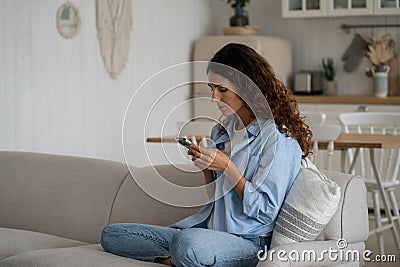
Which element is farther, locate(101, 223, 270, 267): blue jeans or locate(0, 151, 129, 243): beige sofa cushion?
locate(0, 151, 129, 243): beige sofa cushion

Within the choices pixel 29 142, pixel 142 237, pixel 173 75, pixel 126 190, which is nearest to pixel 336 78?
pixel 173 75

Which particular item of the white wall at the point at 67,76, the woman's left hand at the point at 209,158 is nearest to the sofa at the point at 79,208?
the woman's left hand at the point at 209,158

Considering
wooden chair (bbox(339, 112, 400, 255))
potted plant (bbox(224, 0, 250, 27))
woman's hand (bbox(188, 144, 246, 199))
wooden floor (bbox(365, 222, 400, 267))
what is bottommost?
wooden floor (bbox(365, 222, 400, 267))

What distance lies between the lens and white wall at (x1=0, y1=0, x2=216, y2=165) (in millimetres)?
4566

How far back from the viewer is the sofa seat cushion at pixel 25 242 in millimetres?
3080

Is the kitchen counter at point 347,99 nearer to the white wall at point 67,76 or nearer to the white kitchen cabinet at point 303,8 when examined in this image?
the white kitchen cabinet at point 303,8

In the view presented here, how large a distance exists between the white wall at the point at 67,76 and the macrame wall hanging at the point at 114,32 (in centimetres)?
7

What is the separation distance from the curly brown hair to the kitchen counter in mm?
3475

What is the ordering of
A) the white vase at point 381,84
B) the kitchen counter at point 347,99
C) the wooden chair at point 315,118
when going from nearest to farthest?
the wooden chair at point 315,118
the kitchen counter at point 347,99
the white vase at point 381,84

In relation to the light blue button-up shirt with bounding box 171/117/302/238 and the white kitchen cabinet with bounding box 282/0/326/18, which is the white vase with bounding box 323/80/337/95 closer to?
the white kitchen cabinet with bounding box 282/0/326/18

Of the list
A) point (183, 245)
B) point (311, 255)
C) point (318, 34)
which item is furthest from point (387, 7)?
point (183, 245)

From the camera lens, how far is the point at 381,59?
6.45 m

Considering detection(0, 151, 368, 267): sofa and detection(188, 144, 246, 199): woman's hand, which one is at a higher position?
detection(188, 144, 246, 199): woman's hand

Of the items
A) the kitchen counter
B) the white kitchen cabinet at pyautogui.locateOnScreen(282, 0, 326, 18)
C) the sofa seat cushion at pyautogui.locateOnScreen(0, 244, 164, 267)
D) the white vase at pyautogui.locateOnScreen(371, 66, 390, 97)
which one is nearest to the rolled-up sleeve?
the sofa seat cushion at pyautogui.locateOnScreen(0, 244, 164, 267)
